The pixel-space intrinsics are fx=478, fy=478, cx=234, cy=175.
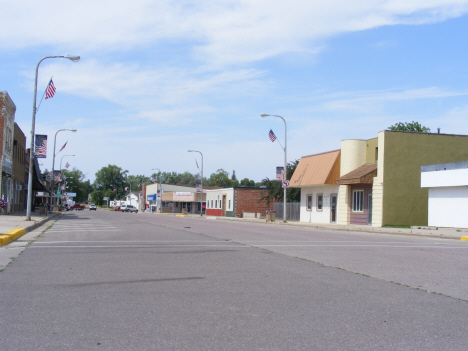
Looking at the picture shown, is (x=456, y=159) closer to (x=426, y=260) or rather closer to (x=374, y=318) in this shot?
(x=426, y=260)

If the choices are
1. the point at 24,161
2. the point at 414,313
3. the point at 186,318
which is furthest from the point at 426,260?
the point at 24,161

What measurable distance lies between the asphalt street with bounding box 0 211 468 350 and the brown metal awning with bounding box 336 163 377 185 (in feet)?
68.3

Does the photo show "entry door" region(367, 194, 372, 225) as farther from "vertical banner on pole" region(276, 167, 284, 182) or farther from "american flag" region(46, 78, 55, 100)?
"american flag" region(46, 78, 55, 100)

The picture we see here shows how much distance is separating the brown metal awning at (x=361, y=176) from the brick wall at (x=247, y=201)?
99.1ft

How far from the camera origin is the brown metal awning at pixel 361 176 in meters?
33.7

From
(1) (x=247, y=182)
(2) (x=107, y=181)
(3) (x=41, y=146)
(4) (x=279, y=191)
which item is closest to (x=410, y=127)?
(4) (x=279, y=191)

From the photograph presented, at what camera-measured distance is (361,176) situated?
1330 inches

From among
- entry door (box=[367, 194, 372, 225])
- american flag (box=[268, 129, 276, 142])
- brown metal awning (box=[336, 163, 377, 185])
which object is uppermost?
american flag (box=[268, 129, 276, 142])

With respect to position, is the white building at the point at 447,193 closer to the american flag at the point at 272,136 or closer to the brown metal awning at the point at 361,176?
the brown metal awning at the point at 361,176

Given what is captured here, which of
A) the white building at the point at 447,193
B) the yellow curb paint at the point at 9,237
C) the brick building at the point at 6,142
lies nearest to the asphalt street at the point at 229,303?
the yellow curb paint at the point at 9,237

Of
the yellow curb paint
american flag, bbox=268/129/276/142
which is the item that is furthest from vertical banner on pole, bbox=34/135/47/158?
american flag, bbox=268/129/276/142

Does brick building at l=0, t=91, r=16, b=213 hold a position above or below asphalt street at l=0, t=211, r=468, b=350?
above

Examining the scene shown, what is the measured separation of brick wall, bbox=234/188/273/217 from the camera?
2608 inches

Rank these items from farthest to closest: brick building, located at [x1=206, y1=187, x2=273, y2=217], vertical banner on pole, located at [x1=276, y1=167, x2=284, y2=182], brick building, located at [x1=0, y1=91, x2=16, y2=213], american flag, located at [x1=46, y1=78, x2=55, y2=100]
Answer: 1. brick building, located at [x1=206, y1=187, x2=273, y2=217]
2. vertical banner on pole, located at [x1=276, y1=167, x2=284, y2=182]
3. brick building, located at [x1=0, y1=91, x2=16, y2=213]
4. american flag, located at [x1=46, y1=78, x2=55, y2=100]
